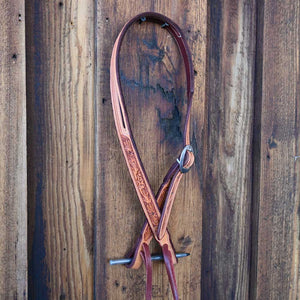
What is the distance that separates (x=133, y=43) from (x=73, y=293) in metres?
0.72

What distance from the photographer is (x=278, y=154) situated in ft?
3.38

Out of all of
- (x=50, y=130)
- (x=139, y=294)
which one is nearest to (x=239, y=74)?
(x=50, y=130)

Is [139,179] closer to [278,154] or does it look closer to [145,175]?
[145,175]

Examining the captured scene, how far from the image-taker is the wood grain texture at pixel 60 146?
0.86m

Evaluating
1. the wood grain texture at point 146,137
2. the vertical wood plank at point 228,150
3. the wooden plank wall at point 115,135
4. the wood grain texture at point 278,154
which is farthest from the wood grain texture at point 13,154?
the wood grain texture at point 278,154

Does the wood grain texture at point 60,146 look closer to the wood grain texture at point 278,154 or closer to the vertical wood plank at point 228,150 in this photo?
the vertical wood plank at point 228,150

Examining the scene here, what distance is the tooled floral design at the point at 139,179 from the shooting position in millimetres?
817

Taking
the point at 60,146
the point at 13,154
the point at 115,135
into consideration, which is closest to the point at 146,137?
the point at 115,135

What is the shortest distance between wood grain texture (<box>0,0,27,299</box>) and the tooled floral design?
0.26 m

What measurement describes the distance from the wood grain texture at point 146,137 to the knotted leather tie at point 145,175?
4 cm

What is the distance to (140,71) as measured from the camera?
2.92 feet

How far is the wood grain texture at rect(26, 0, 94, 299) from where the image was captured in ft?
2.81

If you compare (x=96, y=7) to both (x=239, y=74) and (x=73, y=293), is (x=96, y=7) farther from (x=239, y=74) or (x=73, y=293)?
(x=73, y=293)

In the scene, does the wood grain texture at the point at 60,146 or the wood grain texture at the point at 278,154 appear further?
the wood grain texture at the point at 278,154
